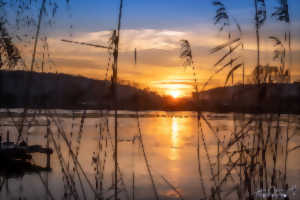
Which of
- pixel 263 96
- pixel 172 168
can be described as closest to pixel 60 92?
pixel 263 96

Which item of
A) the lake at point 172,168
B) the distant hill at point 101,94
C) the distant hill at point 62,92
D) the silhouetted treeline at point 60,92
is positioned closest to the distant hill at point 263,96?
the distant hill at point 101,94

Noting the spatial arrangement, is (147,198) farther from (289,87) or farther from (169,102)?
(169,102)

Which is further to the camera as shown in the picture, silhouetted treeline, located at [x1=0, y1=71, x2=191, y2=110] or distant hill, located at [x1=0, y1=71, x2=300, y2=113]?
silhouetted treeline, located at [x1=0, y1=71, x2=191, y2=110]

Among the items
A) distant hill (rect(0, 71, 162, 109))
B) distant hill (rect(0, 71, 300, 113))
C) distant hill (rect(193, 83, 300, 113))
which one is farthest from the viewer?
distant hill (rect(0, 71, 162, 109))

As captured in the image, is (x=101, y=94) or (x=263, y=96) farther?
(x=263, y=96)

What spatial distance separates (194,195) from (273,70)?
6832 mm

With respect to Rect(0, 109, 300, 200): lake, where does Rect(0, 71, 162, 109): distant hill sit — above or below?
above

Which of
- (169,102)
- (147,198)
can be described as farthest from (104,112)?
(169,102)

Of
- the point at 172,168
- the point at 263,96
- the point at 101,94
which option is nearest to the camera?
the point at 101,94

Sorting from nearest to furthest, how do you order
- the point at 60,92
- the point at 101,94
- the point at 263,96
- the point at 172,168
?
the point at 101,94, the point at 263,96, the point at 60,92, the point at 172,168

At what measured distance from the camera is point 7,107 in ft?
7.99

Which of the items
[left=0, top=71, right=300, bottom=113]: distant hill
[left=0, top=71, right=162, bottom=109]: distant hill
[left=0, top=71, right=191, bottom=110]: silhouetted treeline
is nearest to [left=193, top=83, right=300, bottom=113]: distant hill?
[left=0, top=71, right=300, bottom=113]: distant hill

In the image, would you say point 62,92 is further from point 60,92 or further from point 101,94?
point 101,94

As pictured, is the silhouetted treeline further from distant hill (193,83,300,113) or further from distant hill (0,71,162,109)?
distant hill (193,83,300,113)
